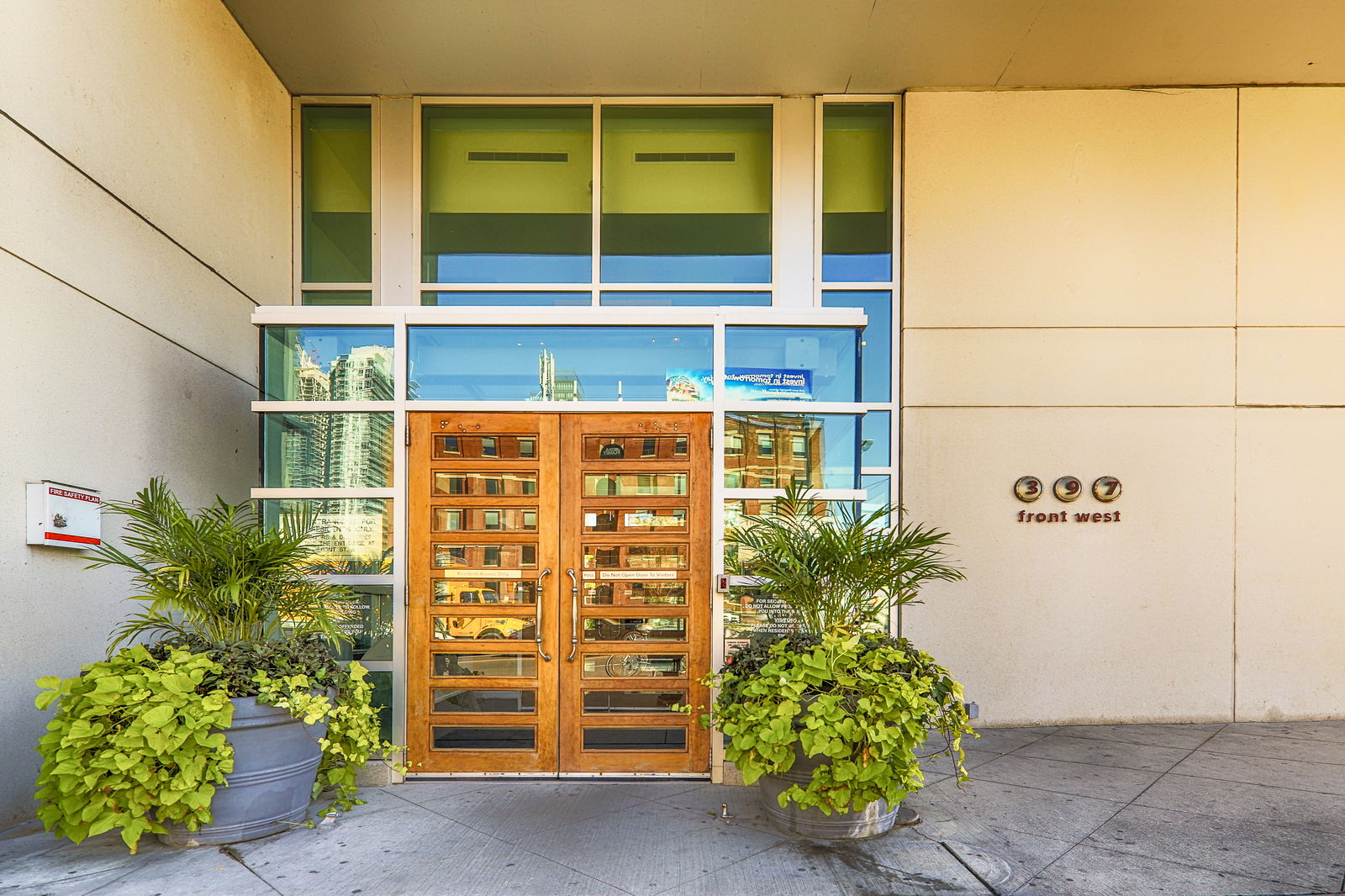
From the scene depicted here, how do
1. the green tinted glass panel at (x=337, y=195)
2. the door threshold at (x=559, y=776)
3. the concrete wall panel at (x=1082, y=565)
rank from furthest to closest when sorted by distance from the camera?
1. the green tinted glass panel at (x=337, y=195)
2. the concrete wall panel at (x=1082, y=565)
3. the door threshold at (x=559, y=776)

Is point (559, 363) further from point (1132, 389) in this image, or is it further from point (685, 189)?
point (1132, 389)

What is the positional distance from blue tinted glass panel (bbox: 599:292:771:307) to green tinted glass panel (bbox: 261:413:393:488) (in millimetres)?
2542

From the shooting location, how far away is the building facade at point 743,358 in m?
5.78

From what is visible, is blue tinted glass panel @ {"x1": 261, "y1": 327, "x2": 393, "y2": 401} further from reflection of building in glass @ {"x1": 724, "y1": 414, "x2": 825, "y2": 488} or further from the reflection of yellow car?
reflection of building in glass @ {"x1": 724, "y1": 414, "x2": 825, "y2": 488}

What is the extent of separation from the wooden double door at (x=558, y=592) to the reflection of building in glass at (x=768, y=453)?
0.17m

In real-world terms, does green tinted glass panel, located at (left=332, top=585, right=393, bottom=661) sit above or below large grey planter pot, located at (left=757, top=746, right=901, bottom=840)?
above

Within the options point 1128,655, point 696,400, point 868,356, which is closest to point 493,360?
point 696,400

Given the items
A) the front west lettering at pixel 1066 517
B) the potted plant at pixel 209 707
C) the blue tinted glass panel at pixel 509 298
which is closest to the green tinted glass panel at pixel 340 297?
the blue tinted glass panel at pixel 509 298

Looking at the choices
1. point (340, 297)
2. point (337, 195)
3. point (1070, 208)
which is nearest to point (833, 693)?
point (1070, 208)

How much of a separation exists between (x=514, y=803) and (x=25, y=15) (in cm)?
494

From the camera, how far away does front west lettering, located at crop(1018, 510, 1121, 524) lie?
24.0ft

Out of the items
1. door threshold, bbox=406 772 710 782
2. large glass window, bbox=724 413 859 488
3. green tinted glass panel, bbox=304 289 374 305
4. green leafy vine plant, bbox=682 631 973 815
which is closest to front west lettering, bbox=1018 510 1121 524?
large glass window, bbox=724 413 859 488

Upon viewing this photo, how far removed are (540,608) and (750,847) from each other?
201cm

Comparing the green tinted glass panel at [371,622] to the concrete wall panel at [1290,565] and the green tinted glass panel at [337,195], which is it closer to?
the green tinted glass panel at [337,195]
